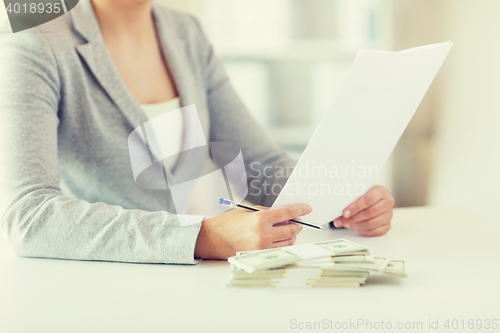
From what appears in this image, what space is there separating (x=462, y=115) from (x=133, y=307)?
1.68m

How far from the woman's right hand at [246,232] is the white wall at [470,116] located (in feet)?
3.25

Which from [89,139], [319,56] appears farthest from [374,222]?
[319,56]

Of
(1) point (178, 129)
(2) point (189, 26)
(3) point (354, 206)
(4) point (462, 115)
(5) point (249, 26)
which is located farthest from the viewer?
(5) point (249, 26)

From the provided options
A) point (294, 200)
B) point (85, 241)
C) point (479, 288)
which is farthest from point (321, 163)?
→ point (85, 241)

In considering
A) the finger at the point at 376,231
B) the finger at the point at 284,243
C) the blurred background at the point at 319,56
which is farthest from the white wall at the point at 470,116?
the finger at the point at 284,243

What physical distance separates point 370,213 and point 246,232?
31 cm

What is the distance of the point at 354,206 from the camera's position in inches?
36.1

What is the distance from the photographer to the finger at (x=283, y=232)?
2.47ft

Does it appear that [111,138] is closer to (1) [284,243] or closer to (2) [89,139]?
(2) [89,139]

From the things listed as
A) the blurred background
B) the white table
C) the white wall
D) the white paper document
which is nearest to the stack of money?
the white table

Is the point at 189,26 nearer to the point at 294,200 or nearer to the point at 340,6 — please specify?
the point at 294,200

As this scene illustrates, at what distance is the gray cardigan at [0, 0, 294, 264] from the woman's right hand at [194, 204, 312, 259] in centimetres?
3

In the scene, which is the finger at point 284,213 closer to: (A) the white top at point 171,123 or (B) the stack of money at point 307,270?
(B) the stack of money at point 307,270

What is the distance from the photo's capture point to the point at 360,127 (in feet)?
2.41
